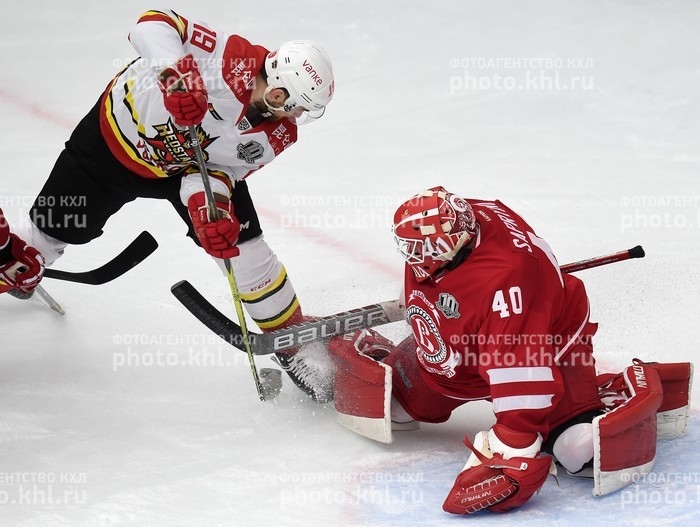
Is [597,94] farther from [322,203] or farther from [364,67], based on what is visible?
[322,203]

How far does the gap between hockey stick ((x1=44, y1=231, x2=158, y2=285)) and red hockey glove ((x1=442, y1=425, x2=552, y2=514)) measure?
1462 mm

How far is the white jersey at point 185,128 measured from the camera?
3082 millimetres

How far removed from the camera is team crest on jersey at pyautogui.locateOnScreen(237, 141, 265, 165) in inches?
125

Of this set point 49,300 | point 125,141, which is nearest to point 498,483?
point 125,141

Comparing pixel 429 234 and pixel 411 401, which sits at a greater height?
pixel 429 234

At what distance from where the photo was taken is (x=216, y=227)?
2.97 m

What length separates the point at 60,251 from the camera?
11.6 feet

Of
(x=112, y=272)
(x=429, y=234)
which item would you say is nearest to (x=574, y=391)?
(x=429, y=234)

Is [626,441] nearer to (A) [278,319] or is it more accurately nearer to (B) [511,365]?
(B) [511,365]

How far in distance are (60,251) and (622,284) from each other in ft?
7.08

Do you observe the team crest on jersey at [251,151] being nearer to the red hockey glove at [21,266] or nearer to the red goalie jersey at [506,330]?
the red goalie jersey at [506,330]

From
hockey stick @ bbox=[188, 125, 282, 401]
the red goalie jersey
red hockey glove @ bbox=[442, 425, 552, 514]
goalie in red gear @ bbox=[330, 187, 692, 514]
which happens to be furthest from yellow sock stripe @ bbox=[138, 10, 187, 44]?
red hockey glove @ bbox=[442, 425, 552, 514]

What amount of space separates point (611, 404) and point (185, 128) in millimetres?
1495

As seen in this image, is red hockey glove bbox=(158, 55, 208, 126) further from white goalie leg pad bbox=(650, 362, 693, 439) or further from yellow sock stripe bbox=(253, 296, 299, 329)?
white goalie leg pad bbox=(650, 362, 693, 439)
